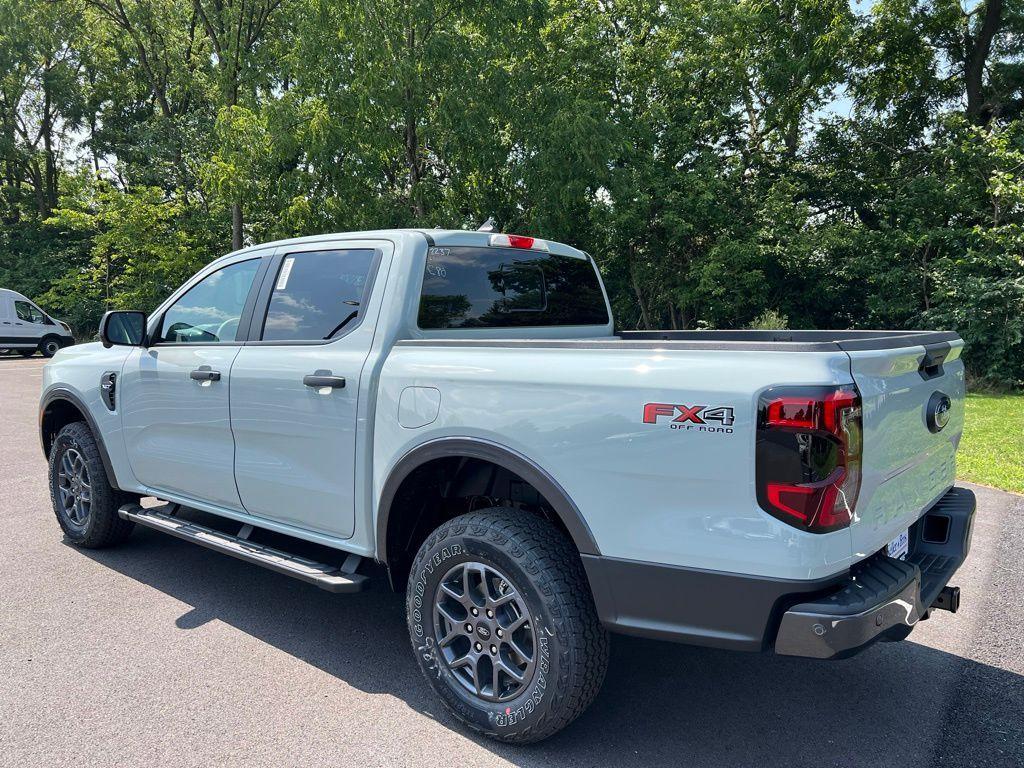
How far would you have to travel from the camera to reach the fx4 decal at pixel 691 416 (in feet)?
6.93

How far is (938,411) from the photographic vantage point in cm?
261

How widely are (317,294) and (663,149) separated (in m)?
17.0

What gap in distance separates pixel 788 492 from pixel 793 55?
1927cm

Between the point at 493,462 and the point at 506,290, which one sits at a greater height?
the point at 506,290

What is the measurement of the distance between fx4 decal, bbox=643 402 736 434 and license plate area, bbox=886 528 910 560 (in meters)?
0.86

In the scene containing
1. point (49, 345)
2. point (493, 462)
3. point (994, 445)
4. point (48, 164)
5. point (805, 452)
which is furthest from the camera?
point (48, 164)

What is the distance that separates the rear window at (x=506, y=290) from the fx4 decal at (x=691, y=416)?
4.46ft

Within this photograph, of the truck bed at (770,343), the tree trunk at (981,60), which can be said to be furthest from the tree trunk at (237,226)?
the truck bed at (770,343)

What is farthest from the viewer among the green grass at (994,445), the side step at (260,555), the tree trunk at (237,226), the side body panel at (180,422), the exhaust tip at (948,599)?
the tree trunk at (237,226)

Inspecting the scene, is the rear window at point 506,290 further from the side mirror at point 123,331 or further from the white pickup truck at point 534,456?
the side mirror at point 123,331

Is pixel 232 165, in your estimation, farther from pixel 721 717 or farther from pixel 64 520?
pixel 721 717

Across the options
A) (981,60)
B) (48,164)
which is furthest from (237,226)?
(48,164)

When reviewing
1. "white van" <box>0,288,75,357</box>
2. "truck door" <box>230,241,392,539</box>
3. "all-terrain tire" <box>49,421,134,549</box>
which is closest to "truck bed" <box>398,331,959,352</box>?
"truck door" <box>230,241,392,539</box>

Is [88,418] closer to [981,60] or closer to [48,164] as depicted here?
[981,60]
